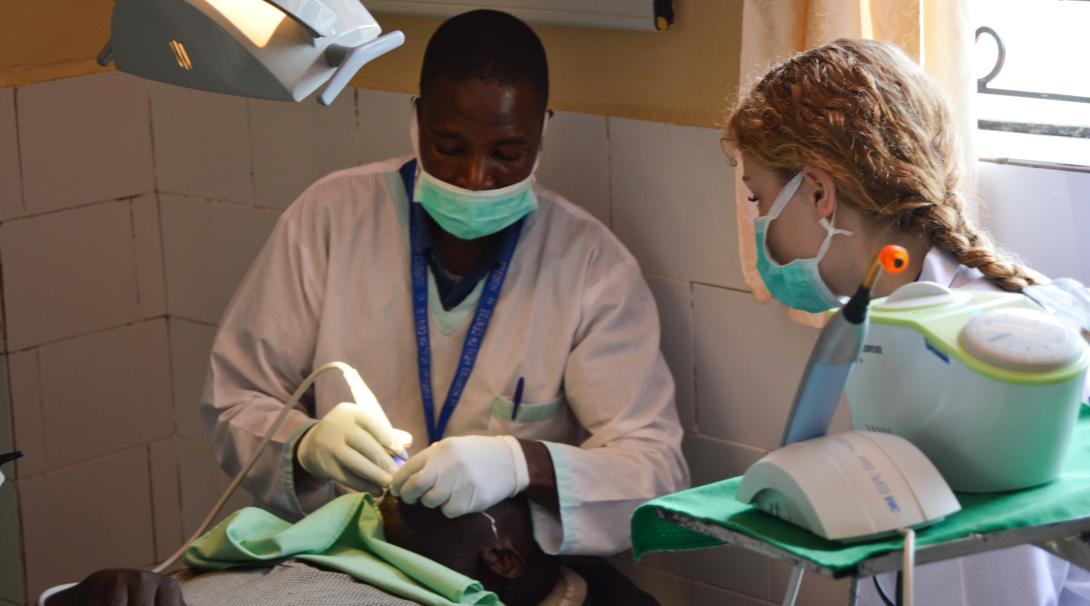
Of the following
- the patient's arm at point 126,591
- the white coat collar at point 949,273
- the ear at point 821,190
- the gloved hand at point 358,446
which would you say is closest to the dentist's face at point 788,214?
the ear at point 821,190

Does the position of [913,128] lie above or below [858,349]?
above

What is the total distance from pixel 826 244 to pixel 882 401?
0.38m

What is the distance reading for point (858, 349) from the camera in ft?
4.44

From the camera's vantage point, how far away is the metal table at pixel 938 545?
123 cm

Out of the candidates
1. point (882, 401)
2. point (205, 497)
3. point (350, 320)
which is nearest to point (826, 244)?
point (882, 401)

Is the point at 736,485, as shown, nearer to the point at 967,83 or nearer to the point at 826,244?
the point at 826,244

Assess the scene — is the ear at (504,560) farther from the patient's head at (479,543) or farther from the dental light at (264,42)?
the dental light at (264,42)

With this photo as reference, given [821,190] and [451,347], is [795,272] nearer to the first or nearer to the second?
[821,190]

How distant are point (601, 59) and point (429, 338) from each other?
587 mm

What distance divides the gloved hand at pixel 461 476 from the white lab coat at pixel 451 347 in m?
0.11

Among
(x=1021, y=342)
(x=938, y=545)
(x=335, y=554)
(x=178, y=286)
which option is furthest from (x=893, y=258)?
(x=178, y=286)

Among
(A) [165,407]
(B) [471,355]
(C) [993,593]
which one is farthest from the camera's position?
(A) [165,407]

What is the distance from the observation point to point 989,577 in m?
1.64

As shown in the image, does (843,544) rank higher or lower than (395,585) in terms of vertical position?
higher
